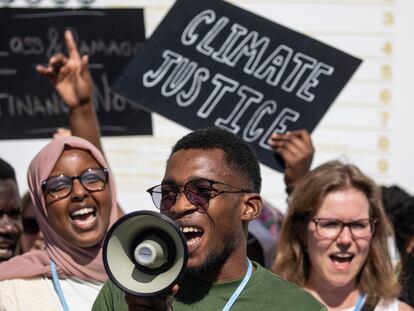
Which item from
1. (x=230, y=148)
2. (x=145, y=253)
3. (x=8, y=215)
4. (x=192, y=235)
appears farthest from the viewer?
(x=8, y=215)

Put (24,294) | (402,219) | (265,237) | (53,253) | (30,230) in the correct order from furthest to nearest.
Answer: (265,237) → (30,230) → (402,219) → (53,253) → (24,294)

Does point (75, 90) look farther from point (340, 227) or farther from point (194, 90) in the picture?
point (340, 227)

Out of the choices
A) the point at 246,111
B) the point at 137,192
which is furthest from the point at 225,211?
the point at 137,192

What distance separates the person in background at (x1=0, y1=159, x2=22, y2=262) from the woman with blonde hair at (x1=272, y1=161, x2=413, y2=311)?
3.68 ft

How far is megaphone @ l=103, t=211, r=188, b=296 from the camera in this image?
2357 millimetres

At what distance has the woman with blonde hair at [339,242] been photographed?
398 centimetres

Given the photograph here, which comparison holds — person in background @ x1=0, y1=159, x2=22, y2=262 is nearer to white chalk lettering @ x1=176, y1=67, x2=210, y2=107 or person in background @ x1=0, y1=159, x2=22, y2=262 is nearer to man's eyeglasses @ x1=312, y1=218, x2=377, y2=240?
white chalk lettering @ x1=176, y1=67, x2=210, y2=107

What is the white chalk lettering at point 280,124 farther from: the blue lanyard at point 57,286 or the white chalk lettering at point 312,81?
the blue lanyard at point 57,286

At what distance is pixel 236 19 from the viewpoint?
4793mm

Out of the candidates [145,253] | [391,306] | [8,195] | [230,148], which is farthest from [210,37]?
[145,253]

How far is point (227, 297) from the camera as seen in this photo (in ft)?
8.95

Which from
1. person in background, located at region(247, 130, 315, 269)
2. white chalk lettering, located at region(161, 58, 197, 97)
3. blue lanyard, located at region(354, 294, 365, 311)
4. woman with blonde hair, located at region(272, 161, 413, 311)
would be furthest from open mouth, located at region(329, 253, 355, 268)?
white chalk lettering, located at region(161, 58, 197, 97)

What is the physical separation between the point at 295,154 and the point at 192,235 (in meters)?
1.86

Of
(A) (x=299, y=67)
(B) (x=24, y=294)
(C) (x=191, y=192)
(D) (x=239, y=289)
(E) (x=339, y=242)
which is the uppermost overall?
(A) (x=299, y=67)
